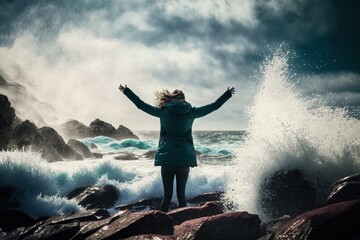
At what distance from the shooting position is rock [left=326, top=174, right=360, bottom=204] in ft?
17.2

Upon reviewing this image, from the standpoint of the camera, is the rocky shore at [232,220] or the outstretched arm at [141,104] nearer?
the rocky shore at [232,220]

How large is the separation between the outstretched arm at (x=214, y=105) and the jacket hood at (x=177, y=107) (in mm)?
241

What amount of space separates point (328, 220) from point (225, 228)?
1.41 metres

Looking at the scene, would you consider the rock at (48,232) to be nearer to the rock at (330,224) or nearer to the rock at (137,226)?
the rock at (137,226)

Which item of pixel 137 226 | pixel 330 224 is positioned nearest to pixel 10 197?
pixel 137 226

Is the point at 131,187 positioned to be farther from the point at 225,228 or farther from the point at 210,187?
the point at 225,228

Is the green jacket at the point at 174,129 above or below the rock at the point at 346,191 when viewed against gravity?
above

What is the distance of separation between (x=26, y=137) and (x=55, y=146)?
78.9 inches

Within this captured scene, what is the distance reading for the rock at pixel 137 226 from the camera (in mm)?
4312

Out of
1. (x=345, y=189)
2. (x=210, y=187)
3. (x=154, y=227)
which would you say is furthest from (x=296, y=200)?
(x=210, y=187)

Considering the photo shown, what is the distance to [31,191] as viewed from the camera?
9.09 m

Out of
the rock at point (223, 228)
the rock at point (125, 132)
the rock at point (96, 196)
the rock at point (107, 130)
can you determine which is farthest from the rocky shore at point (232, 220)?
the rock at point (125, 132)

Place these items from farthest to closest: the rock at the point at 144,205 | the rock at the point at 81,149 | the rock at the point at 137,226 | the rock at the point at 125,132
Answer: the rock at the point at 125,132 → the rock at the point at 81,149 → the rock at the point at 144,205 → the rock at the point at 137,226

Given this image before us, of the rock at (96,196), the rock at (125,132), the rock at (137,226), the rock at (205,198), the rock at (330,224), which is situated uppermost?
the rock at (125,132)
